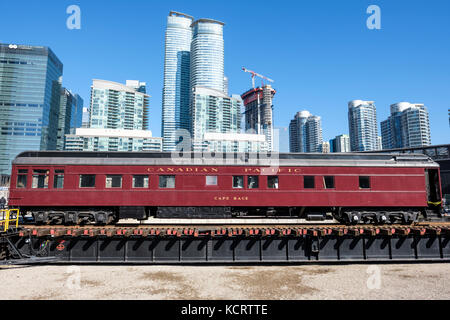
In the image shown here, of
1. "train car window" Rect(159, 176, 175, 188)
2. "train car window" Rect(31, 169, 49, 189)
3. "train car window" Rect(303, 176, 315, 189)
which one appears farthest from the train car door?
"train car window" Rect(31, 169, 49, 189)

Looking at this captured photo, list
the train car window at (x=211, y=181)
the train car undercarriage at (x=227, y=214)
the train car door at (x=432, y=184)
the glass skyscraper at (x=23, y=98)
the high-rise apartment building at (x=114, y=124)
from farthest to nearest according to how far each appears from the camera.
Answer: the glass skyscraper at (x=23, y=98) < the high-rise apartment building at (x=114, y=124) < the train car door at (x=432, y=184) < the train car window at (x=211, y=181) < the train car undercarriage at (x=227, y=214)

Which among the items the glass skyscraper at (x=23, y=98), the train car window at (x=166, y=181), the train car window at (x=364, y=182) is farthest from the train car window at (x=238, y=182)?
the glass skyscraper at (x=23, y=98)

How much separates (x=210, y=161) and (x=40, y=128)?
193488 millimetres

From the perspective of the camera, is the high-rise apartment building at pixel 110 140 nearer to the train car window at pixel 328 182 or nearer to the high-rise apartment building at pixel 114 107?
the high-rise apartment building at pixel 114 107

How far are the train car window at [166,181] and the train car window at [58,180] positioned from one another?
574 centimetres

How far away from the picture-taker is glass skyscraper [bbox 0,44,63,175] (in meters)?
165

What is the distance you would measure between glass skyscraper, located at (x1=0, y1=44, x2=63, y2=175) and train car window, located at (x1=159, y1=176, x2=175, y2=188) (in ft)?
624

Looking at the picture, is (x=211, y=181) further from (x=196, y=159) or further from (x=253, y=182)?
(x=253, y=182)

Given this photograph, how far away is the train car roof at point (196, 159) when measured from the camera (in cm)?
1554

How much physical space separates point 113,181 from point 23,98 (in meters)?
200

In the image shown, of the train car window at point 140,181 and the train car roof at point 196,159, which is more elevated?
the train car roof at point 196,159

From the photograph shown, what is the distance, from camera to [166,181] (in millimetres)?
15477

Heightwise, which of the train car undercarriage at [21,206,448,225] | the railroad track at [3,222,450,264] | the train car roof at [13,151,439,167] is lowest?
the railroad track at [3,222,450,264]

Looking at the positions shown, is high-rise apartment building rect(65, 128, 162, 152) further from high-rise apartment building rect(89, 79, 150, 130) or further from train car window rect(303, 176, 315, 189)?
train car window rect(303, 176, 315, 189)
